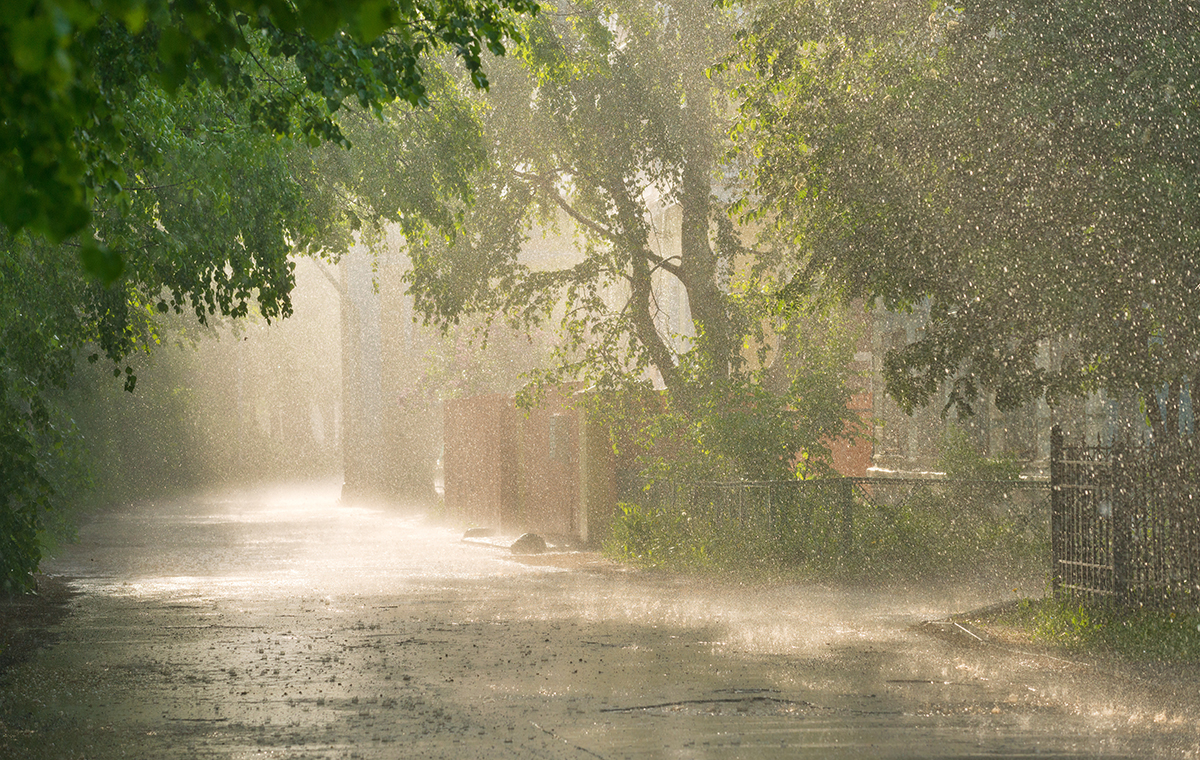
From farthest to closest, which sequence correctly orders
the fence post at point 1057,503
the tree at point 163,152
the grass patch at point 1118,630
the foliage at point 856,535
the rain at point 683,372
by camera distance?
the foliage at point 856,535
the fence post at point 1057,503
the grass patch at point 1118,630
the rain at point 683,372
the tree at point 163,152

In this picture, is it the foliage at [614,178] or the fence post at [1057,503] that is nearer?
the fence post at [1057,503]

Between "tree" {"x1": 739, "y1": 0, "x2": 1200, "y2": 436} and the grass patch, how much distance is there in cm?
201

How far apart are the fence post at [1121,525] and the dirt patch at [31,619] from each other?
9.10m

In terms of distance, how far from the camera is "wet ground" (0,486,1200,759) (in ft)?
23.2

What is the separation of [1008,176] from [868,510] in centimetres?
699

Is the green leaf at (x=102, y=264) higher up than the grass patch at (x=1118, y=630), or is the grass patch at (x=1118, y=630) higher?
the green leaf at (x=102, y=264)

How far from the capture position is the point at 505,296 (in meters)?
25.4

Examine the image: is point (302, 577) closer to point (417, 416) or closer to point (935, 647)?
point (935, 647)

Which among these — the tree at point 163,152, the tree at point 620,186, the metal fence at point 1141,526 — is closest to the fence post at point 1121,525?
the metal fence at point 1141,526

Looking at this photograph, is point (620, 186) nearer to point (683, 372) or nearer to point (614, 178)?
point (614, 178)

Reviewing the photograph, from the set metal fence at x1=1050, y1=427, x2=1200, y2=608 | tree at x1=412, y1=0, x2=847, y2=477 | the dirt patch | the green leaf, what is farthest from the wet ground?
tree at x1=412, y1=0, x2=847, y2=477

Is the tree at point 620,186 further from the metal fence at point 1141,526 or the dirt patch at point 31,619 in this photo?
the metal fence at point 1141,526

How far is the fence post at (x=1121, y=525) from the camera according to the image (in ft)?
34.2

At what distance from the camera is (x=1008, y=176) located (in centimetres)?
1130
